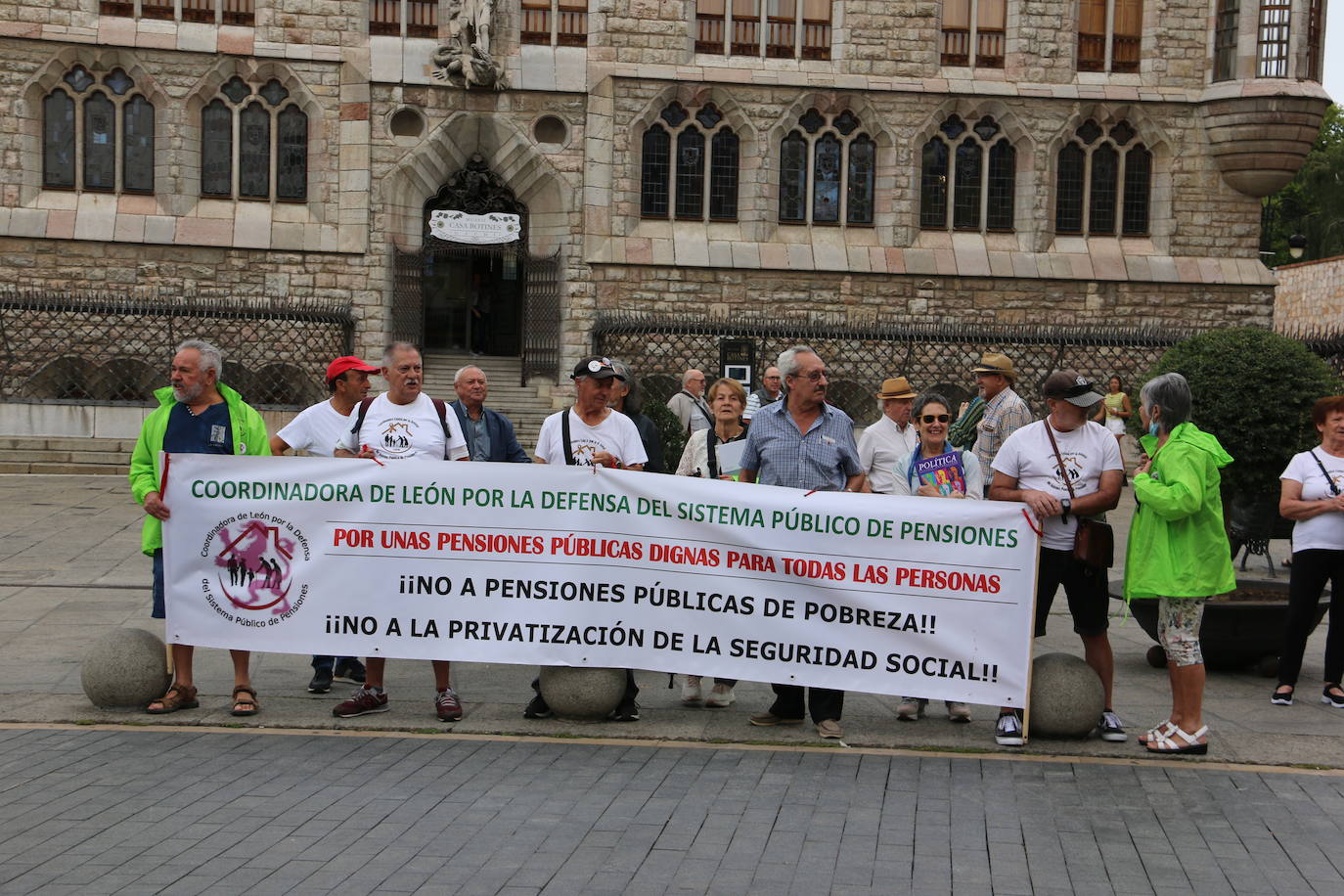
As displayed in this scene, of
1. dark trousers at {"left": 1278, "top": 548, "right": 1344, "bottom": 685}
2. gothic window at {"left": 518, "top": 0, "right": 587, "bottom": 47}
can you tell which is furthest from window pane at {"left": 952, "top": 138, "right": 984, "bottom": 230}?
dark trousers at {"left": 1278, "top": 548, "right": 1344, "bottom": 685}

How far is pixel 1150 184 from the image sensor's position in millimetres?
26391

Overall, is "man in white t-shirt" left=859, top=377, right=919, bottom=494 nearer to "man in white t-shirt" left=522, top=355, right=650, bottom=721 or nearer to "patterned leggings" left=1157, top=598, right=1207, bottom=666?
"man in white t-shirt" left=522, top=355, right=650, bottom=721

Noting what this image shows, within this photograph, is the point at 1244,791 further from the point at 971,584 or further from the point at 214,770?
the point at 214,770

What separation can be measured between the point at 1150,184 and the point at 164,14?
17387 millimetres

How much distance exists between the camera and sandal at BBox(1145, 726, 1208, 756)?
23.2ft

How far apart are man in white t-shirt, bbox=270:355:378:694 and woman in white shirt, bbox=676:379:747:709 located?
1.96 m

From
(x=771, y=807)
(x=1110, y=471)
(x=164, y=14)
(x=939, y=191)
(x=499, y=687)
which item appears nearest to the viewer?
(x=771, y=807)

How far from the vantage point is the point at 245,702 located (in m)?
7.63

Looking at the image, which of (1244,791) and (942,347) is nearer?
(1244,791)

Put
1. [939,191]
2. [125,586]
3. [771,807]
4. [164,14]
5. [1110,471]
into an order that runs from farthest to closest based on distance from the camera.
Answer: [939,191]
[164,14]
[125,586]
[1110,471]
[771,807]

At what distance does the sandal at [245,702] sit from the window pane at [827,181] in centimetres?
1967

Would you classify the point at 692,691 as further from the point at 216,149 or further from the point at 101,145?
the point at 101,145

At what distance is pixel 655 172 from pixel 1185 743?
19.9m

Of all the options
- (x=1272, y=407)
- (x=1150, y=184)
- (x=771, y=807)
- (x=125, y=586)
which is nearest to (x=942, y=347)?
(x=1150, y=184)
